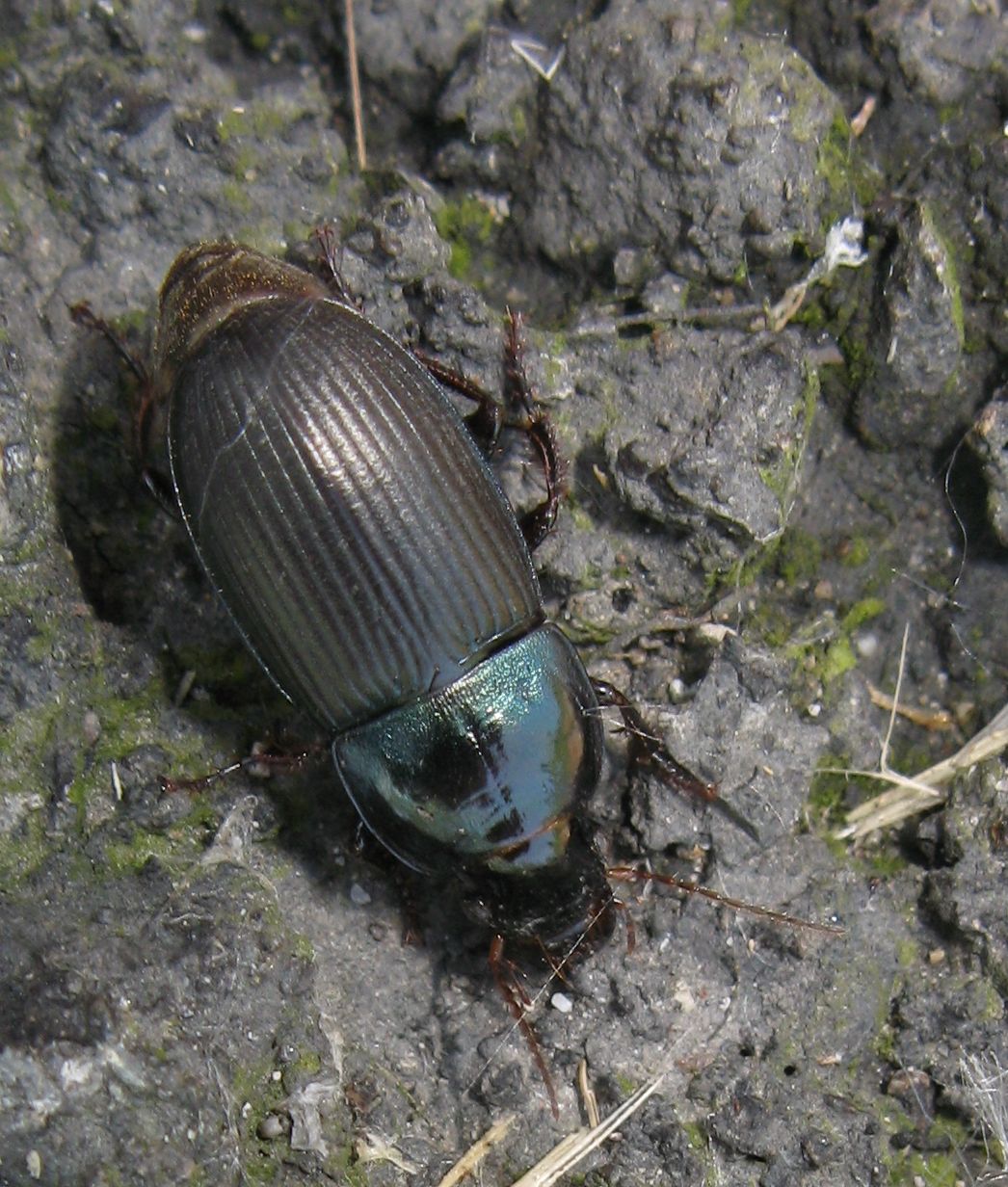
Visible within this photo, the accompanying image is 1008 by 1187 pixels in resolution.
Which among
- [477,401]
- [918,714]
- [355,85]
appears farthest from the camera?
[355,85]

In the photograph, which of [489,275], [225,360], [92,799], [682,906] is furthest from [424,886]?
[489,275]

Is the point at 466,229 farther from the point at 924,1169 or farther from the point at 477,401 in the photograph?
the point at 924,1169

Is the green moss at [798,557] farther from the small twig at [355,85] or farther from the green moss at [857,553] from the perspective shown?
the small twig at [355,85]

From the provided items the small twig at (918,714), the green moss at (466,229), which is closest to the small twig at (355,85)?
the green moss at (466,229)

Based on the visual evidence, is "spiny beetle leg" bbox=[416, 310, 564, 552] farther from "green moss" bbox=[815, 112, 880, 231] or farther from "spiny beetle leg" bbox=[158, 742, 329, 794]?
"green moss" bbox=[815, 112, 880, 231]

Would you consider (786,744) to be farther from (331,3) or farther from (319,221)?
(331,3)

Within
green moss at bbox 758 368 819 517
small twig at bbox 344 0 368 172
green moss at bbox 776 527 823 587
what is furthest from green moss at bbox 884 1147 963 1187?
small twig at bbox 344 0 368 172

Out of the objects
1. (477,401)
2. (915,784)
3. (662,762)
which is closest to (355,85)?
(477,401)
